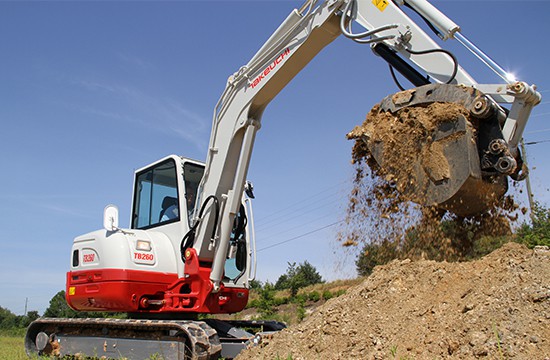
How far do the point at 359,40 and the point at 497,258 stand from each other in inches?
110

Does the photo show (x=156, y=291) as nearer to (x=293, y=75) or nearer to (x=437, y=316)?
(x=293, y=75)

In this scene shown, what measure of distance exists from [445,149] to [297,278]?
72.9 feet

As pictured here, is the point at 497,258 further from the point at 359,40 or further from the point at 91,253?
the point at 91,253

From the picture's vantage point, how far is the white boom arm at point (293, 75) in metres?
5.19

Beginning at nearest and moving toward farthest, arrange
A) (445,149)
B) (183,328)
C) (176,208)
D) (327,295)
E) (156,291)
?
1. (445,149)
2. (183,328)
3. (156,291)
4. (176,208)
5. (327,295)

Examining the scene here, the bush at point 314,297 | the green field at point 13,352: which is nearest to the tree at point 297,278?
the bush at point 314,297

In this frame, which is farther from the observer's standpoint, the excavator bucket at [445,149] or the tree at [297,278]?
the tree at [297,278]

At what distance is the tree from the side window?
1869 centimetres

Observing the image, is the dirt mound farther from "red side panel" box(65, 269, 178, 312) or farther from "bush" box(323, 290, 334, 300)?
"bush" box(323, 290, 334, 300)

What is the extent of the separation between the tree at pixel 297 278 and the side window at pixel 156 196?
18.7 metres

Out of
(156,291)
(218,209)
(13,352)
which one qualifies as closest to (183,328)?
(156,291)

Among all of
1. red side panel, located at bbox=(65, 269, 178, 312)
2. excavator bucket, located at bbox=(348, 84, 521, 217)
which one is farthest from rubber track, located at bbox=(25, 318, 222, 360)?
excavator bucket, located at bbox=(348, 84, 521, 217)

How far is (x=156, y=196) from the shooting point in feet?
25.2

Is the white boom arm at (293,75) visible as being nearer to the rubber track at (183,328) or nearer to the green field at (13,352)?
the rubber track at (183,328)
